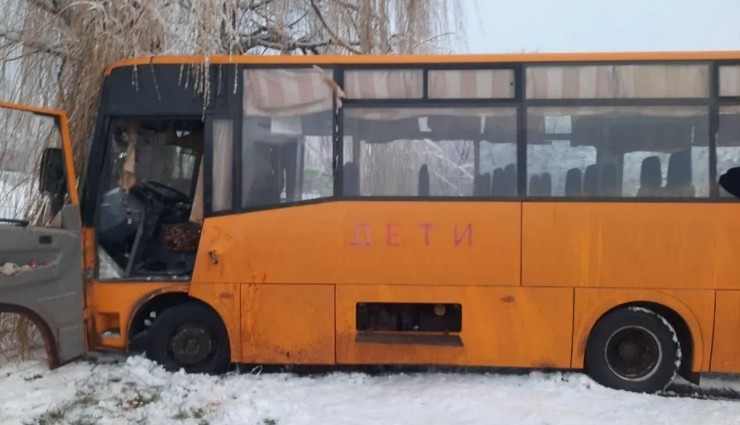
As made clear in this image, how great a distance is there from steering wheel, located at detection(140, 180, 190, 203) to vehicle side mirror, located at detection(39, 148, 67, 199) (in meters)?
0.76

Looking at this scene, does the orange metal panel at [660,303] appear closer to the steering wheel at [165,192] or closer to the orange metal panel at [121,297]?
the orange metal panel at [121,297]

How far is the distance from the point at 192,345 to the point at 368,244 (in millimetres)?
2003

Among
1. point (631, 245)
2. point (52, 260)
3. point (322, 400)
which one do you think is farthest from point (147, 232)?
point (631, 245)

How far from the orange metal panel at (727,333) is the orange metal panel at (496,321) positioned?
4.26 ft

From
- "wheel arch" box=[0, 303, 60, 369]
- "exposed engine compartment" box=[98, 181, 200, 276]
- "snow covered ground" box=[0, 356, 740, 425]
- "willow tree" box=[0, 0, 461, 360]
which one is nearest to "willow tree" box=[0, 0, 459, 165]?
"willow tree" box=[0, 0, 461, 360]

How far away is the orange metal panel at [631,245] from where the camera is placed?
590 cm

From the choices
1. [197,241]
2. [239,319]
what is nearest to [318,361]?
[239,319]

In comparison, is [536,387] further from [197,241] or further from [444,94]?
[197,241]

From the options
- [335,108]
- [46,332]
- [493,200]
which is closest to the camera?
[46,332]

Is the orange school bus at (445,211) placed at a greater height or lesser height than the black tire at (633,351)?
greater

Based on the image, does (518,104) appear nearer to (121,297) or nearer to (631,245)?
(631,245)

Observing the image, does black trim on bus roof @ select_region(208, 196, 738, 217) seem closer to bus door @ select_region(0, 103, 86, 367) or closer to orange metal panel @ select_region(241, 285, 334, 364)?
orange metal panel @ select_region(241, 285, 334, 364)

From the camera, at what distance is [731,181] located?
5922 mm

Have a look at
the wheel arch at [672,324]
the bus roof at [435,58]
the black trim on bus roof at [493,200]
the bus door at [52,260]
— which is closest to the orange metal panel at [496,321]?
the wheel arch at [672,324]
